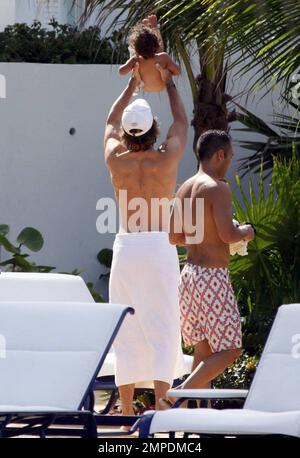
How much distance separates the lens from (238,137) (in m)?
12.4

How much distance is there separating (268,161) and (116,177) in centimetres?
529

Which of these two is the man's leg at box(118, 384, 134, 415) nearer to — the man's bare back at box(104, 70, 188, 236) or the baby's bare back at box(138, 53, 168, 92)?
the man's bare back at box(104, 70, 188, 236)

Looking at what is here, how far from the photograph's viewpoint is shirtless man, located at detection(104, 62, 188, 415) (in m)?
6.76

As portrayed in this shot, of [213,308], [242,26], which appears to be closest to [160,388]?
[213,308]

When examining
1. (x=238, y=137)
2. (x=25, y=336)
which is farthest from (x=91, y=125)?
(x=25, y=336)

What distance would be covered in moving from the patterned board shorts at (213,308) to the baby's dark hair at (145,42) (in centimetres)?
139

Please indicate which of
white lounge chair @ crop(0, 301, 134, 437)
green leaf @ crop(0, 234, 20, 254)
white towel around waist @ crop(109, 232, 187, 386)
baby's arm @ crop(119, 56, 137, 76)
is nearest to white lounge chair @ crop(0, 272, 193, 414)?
white towel around waist @ crop(109, 232, 187, 386)

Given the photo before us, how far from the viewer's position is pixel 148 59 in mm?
7207

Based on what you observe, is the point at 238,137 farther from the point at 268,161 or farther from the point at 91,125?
the point at 91,125

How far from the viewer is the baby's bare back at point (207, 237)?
655 centimetres

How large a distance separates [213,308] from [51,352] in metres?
1.26

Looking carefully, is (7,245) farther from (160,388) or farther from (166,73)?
(160,388)

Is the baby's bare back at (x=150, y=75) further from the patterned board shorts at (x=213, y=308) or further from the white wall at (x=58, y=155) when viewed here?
the white wall at (x=58, y=155)
